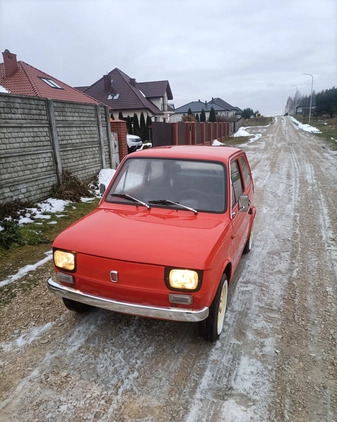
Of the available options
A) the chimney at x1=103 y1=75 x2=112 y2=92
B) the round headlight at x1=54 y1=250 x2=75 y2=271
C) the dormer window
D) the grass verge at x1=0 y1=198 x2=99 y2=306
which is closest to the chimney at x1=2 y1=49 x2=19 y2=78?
the grass verge at x1=0 y1=198 x2=99 y2=306

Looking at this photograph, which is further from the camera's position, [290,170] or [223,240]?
[290,170]

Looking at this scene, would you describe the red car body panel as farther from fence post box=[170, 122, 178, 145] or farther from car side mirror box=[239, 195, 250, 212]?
fence post box=[170, 122, 178, 145]

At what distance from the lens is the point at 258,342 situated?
9.88 feet

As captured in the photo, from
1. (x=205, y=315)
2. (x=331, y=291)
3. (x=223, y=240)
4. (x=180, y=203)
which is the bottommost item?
(x=331, y=291)

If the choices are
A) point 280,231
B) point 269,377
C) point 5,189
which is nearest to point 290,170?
point 280,231

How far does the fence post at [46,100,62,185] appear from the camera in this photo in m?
7.46

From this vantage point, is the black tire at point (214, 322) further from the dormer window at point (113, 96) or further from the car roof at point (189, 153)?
the dormer window at point (113, 96)

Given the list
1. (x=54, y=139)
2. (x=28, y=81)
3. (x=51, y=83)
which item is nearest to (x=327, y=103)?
(x=51, y=83)

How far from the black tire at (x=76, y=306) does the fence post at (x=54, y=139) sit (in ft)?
16.9

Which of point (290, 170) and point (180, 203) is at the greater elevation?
point (180, 203)

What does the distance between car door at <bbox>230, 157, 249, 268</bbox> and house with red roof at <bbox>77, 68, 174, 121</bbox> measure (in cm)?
3341

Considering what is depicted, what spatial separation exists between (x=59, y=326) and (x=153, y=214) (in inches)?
60.0

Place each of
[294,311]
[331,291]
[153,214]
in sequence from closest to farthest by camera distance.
Answer: [153,214] → [294,311] → [331,291]

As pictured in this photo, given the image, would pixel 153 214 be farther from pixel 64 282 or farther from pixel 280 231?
pixel 280 231
